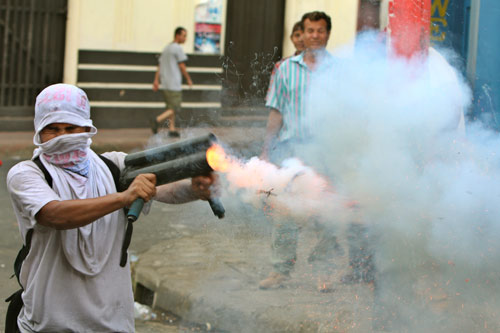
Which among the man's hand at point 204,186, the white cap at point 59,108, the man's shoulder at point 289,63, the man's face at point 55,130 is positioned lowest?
the man's hand at point 204,186

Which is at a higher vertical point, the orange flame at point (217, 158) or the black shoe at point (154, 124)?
the orange flame at point (217, 158)

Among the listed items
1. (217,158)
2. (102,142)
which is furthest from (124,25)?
(217,158)

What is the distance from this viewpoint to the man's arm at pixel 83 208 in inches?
102

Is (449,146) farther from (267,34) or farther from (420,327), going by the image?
(267,34)

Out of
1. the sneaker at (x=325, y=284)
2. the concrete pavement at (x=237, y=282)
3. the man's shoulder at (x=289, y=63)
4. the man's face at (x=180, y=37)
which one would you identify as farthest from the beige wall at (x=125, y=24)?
the sneaker at (x=325, y=284)

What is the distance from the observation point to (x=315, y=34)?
4.79m

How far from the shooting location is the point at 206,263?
558cm

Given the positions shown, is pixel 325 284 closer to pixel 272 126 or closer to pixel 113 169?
pixel 272 126

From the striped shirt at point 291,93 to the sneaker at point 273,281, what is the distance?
1023 mm

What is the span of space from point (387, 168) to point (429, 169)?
0.22 m

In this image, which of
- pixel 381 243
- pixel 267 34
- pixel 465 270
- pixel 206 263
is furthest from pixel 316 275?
pixel 267 34

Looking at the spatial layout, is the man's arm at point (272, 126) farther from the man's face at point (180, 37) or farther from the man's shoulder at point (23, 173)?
the man's face at point (180, 37)

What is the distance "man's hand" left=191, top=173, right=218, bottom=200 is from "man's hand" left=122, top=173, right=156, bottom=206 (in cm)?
24

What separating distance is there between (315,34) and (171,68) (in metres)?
6.98
